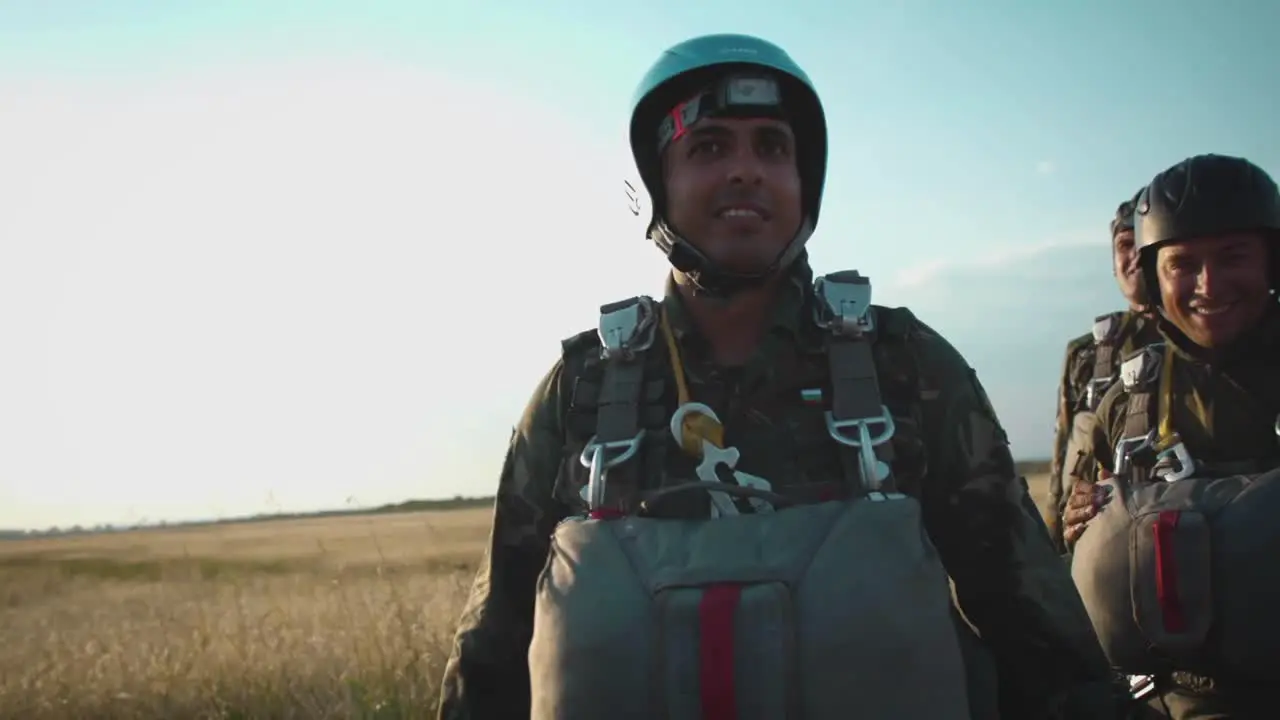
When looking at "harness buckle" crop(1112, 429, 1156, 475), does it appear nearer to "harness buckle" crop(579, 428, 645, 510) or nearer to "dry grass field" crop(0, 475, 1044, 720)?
"harness buckle" crop(579, 428, 645, 510)

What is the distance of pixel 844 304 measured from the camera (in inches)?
120

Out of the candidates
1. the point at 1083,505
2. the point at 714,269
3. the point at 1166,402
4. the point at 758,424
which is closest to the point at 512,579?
the point at 758,424

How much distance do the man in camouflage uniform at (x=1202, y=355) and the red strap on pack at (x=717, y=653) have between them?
98.2 inches

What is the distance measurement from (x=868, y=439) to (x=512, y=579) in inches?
46.7

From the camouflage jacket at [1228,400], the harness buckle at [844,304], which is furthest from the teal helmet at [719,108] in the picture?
the camouflage jacket at [1228,400]

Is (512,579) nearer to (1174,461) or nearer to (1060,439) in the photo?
(1174,461)

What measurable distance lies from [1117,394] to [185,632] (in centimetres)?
768

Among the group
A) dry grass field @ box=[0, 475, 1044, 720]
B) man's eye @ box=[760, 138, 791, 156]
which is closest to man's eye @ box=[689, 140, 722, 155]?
man's eye @ box=[760, 138, 791, 156]

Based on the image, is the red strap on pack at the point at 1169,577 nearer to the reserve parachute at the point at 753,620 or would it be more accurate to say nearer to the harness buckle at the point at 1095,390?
the reserve parachute at the point at 753,620

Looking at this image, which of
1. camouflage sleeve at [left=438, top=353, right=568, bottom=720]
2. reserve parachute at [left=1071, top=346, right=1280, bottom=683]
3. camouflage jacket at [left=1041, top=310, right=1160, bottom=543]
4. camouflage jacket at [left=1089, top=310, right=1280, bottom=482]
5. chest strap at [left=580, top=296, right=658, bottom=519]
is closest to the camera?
chest strap at [left=580, top=296, right=658, bottom=519]

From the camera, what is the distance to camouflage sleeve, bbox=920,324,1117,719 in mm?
2934

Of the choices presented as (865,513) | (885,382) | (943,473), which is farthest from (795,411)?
(865,513)

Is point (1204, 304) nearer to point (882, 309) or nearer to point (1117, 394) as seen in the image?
point (1117, 394)

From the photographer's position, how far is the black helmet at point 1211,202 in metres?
4.62
